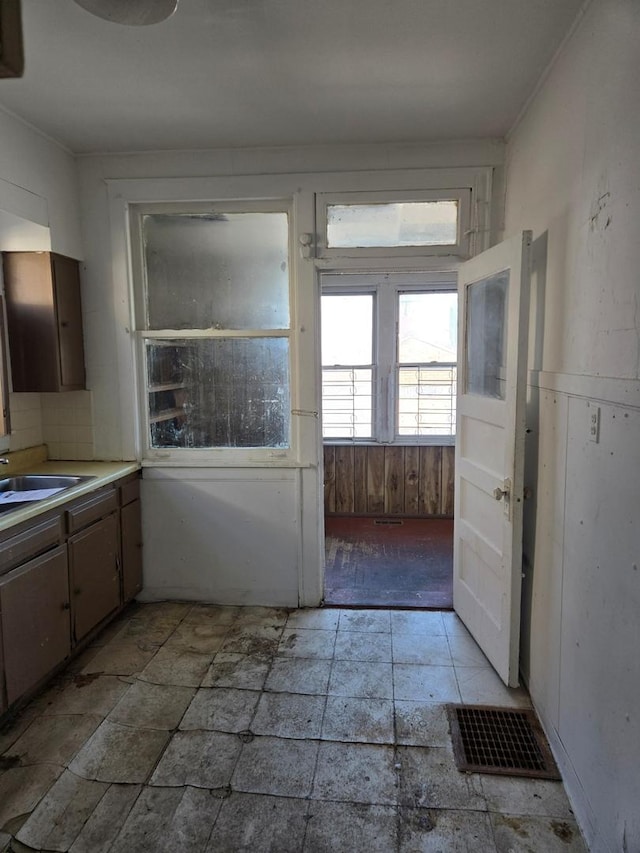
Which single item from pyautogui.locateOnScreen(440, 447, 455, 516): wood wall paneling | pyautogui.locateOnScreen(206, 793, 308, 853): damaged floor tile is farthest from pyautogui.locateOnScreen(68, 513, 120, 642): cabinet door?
pyautogui.locateOnScreen(440, 447, 455, 516): wood wall paneling

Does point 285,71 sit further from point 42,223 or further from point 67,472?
point 67,472

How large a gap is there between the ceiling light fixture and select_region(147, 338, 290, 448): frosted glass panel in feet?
5.78

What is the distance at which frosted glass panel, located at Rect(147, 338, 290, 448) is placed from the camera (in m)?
3.24

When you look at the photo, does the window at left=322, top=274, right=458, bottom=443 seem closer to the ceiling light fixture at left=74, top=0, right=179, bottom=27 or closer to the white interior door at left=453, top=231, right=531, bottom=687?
the white interior door at left=453, top=231, right=531, bottom=687

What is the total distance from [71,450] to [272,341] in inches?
56.8

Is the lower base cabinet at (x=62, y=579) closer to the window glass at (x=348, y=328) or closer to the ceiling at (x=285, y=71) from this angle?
the ceiling at (x=285, y=71)

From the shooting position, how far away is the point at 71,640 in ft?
8.37

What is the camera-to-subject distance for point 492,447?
255cm

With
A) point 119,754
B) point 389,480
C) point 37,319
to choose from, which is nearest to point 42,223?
point 37,319

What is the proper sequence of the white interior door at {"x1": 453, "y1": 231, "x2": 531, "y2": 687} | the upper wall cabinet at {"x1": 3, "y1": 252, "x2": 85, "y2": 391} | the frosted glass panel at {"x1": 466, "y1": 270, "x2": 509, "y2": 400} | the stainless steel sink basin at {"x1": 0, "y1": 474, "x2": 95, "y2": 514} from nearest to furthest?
the white interior door at {"x1": 453, "y1": 231, "x2": 531, "y2": 687} < the frosted glass panel at {"x1": 466, "y1": 270, "x2": 509, "y2": 400} < the stainless steel sink basin at {"x1": 0, "y1": 474, "x2": 95, "y2": 514} < the upper wall cabinet at {"x1": 3, "y1": 252, "x2": 85, "y2": 391}

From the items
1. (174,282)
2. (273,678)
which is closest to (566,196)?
(174,282)

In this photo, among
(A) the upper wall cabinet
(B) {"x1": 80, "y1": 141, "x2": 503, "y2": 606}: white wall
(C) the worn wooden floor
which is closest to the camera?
→ (A) the upper wall cabinet

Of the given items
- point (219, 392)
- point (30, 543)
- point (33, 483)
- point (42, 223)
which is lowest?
point (30, 543)

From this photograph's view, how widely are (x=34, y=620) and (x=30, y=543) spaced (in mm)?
341
